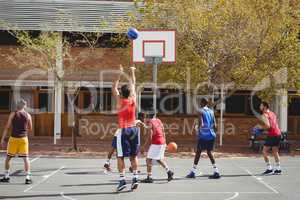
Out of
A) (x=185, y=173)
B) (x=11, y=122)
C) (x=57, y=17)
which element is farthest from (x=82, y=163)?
(x=57, y=17)

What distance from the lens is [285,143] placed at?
24.8 m

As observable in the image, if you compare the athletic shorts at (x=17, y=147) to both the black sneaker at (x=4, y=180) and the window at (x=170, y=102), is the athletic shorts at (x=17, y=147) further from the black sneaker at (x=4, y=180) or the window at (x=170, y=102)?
the window at (x=170, y=102)

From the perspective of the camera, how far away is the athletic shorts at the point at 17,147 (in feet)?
44.4

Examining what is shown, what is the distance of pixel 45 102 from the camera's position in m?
30.7

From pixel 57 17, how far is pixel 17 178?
575 inches

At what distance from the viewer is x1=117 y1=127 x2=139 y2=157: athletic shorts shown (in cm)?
1231

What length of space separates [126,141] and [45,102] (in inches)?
747

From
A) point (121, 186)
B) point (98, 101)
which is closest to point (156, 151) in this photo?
point (121, 186)

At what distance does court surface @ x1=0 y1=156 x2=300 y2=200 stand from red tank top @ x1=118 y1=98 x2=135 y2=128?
1.37 m

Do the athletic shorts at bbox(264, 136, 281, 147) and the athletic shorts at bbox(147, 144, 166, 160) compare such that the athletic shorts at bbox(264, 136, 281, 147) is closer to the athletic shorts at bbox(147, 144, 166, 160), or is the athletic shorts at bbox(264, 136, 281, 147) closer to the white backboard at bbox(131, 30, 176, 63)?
the athletic shorts at bbox(147, 144, 166, 160)

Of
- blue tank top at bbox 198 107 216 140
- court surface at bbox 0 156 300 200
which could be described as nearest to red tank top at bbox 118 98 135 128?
court surface at bbox 0 156 300 200

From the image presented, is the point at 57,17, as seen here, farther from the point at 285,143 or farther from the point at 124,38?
the point at 285,143

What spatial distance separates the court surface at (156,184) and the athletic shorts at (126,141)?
0.79m

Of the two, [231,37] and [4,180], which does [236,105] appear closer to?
[231,37]
